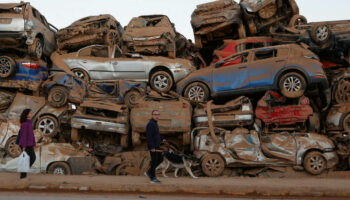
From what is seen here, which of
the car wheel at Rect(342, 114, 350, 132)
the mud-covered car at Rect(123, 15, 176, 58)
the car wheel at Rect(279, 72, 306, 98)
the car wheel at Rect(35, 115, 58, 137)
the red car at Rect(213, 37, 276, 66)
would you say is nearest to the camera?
the car wheel at Rect(342, 114, 350, 132)

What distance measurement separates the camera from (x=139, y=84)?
39.8 ft

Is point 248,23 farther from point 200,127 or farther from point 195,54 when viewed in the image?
point 200,127

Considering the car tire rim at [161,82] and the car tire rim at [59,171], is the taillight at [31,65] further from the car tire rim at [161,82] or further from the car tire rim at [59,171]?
the car tire rim at [59,171]

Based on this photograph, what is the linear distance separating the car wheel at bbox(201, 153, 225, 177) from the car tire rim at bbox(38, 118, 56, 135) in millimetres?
5213

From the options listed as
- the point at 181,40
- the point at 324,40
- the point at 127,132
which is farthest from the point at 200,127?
the point at 181,40

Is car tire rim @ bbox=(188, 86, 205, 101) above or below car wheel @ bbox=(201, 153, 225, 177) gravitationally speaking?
above

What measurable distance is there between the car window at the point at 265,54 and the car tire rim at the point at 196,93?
2.13 m

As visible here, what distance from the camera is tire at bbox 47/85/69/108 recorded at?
459 inches

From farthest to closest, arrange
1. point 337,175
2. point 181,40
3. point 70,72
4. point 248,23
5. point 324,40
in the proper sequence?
point 181,40 → point 248,23 → point 70,72 → point 324,40 → point 337,175

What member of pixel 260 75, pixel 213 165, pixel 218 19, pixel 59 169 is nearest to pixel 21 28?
pixel 59 169

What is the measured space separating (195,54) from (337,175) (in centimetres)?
906

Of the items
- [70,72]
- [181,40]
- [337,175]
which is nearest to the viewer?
[337,175]

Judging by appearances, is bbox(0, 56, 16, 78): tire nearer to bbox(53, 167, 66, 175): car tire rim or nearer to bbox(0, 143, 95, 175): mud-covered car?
bbox(0, 143, 95, 175): mud-covered car

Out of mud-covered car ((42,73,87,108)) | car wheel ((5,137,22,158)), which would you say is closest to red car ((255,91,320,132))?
mud-covered car ((42,73,87,108))
